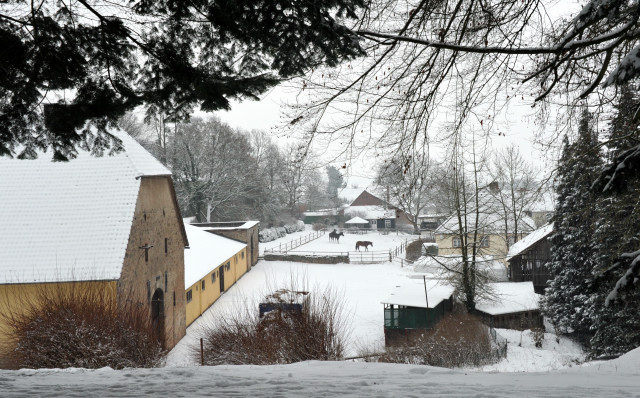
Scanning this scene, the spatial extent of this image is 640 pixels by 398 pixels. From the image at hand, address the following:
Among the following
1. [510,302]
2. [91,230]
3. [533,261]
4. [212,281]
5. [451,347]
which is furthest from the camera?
[533,261]

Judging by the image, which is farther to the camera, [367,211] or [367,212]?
[367,211]

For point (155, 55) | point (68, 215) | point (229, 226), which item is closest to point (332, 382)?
point (155, 55)

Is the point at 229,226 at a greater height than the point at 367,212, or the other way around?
the point at 367,212

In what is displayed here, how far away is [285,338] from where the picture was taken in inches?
389

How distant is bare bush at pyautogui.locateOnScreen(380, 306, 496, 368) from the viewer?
11.4m

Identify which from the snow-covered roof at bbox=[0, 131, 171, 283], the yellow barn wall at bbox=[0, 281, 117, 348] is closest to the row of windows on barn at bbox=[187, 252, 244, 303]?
the snow-covered roof at bbox=[0, 131, 171, 283]

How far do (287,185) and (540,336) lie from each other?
118 feet

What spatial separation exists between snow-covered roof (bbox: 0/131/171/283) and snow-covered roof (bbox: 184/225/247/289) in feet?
20.2

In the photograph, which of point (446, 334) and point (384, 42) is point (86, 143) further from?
point (446, 334)

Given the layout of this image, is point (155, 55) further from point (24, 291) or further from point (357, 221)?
point (357, 221)

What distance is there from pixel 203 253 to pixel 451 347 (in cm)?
1573

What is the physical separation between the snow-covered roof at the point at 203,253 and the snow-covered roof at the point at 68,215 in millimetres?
6156

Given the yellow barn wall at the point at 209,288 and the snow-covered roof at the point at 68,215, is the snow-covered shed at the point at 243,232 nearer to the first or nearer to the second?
the yellow barn wall at the point at 209,288

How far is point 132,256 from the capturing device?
1339 cm
